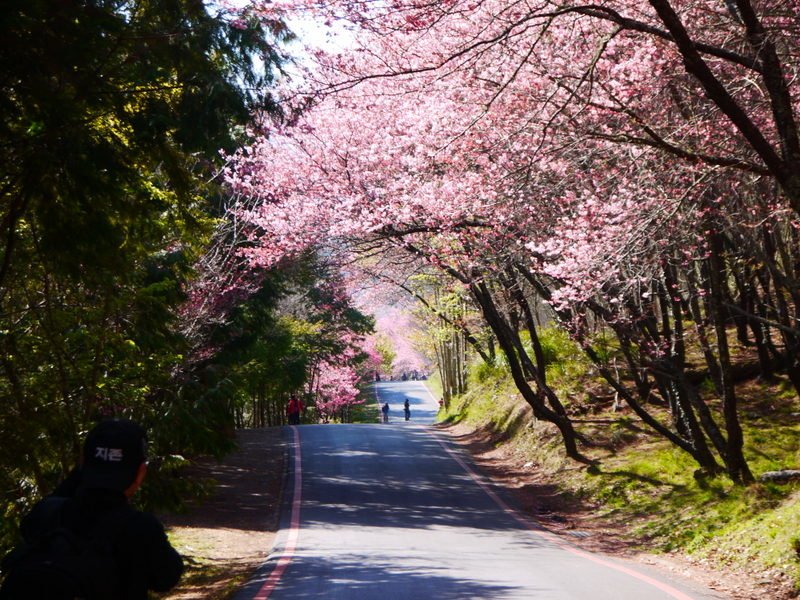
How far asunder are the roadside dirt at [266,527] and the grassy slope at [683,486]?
29 cm

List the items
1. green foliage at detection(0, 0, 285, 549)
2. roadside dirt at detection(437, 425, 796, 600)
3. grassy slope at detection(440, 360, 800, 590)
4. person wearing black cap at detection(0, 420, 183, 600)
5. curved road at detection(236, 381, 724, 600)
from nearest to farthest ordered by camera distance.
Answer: person wearing black cap at detection(0, 420, 183, 600) < green foliage at detection(0, 0, 285, 549) < curved road at detection(236, 381, 724, 600) < roadside dirt at detection(437, 425, 796, 600) < grassy slope at detection(440, 360, 800, 590)

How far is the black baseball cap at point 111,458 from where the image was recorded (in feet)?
10.3

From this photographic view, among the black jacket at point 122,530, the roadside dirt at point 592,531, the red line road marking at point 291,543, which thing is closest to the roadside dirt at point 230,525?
the red line road marking at point 291,543

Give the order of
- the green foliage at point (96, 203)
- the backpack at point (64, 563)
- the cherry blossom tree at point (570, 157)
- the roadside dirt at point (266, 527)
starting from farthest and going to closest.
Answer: the roadside dirt at point (266, 527) → the cherry blossom tree at point (570, 157) → the green foliage at point (96, 203) → the backpack at point (64, 563)

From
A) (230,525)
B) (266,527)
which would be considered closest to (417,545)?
(266,527)

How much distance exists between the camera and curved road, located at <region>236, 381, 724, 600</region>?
30.9 feet

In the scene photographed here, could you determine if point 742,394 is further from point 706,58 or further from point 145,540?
point 145,540

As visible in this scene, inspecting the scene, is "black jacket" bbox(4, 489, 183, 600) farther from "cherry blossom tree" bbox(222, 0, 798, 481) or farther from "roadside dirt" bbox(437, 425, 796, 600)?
"roadside dirt" bbox(437, 425, 796, 600)

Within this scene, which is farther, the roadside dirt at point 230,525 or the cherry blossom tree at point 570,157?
the roadside dirt at point 230,525

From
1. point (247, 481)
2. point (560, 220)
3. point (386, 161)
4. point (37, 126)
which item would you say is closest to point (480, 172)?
point (560, 220)

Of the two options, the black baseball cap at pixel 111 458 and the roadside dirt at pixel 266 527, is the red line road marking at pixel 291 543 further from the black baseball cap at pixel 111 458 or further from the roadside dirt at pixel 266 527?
the black baseball cap at pixel 111 458

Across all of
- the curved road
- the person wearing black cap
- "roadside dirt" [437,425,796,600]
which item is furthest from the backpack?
"roadside dirt" [437,425,796,600]

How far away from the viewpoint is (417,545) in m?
13.1

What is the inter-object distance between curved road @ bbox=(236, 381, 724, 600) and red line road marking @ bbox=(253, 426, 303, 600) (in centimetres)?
2
